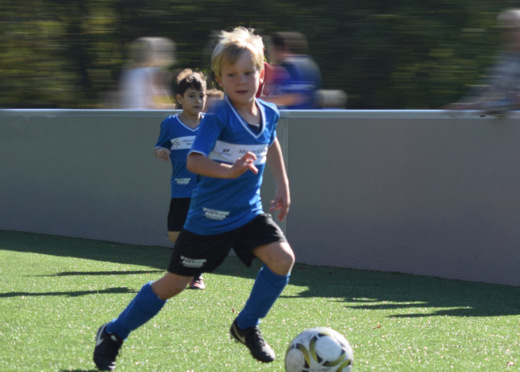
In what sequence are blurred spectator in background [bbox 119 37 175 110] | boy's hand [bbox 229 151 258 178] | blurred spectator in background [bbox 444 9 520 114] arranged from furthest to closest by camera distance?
blurred spectator in background [bbox 119 37 175 110] < blurred spectator in background [bbox 444 9 520 114] < boy's hand [bbox 229 151 258 178]

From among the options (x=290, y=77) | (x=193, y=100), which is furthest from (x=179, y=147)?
(x=290, y=77)

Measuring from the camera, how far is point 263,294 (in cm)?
438

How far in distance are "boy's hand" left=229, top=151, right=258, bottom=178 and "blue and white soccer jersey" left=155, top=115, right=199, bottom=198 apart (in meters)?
3.28

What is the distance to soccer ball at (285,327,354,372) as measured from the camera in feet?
13.4

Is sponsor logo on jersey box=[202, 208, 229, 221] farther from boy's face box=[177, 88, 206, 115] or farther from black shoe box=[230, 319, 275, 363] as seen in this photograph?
boy's face box=[177, 88, 206, 115]

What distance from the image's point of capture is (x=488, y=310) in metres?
6.66

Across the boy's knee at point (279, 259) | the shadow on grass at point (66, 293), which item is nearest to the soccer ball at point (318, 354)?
the boy's knee at point (279, 259)

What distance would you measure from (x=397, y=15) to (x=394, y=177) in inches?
99.1

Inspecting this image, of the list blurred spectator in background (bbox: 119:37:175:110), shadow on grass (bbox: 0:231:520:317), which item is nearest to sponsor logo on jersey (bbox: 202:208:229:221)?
shadow on grass (bbox: 0:231:520:317)

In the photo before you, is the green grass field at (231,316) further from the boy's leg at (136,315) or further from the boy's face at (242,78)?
the boy's face at (242,78)

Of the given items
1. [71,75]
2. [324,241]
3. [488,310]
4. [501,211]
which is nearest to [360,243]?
[324,241]

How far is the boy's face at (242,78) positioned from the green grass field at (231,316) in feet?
4.57

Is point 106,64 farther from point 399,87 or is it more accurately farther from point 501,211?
point 501,211

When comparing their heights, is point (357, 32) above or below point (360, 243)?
above
